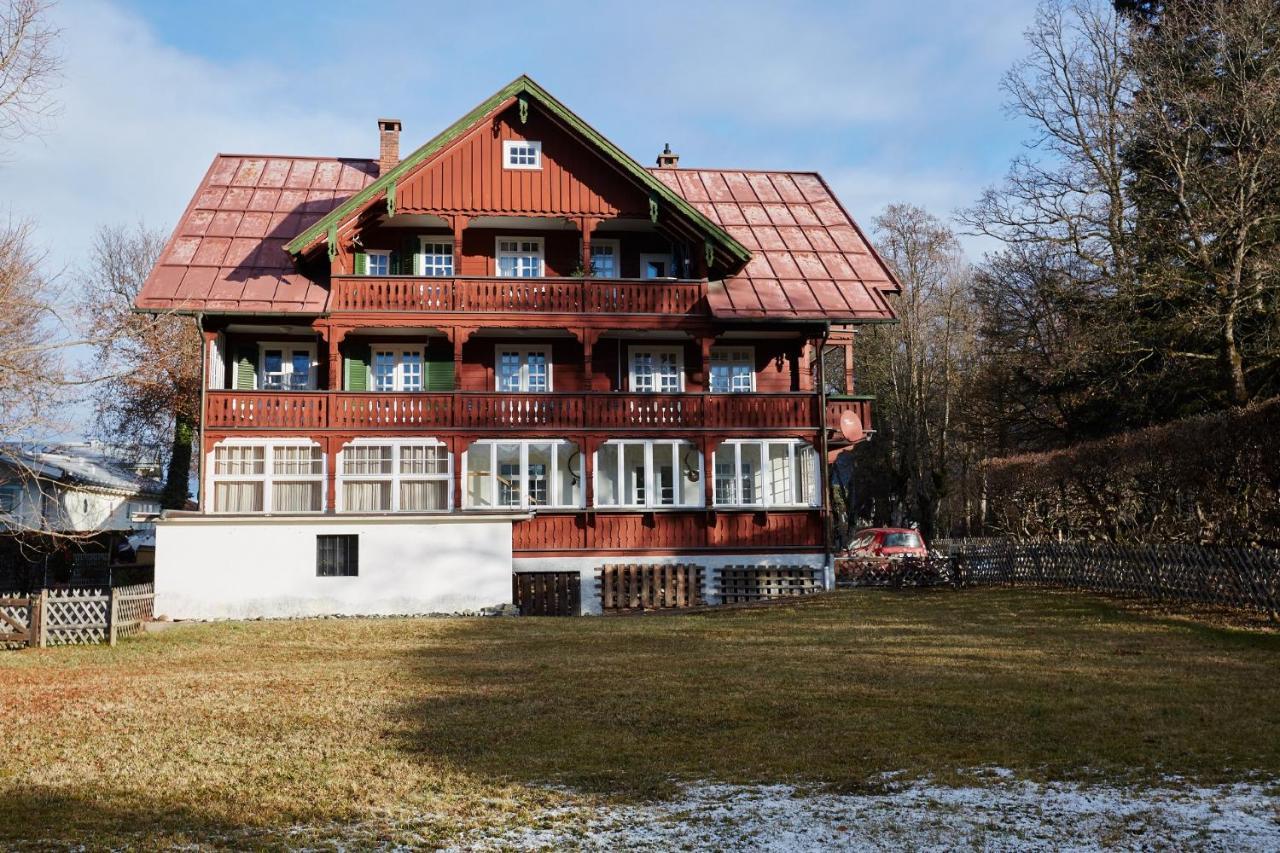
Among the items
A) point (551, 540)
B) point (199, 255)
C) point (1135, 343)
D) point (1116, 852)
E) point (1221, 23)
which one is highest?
point (1221, 23)

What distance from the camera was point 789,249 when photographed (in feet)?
115

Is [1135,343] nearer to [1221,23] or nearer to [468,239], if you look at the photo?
[1221,23]

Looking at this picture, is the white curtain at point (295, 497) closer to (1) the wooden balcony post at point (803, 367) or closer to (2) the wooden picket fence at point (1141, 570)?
(1) the wooden balcony post at point (803, 367)

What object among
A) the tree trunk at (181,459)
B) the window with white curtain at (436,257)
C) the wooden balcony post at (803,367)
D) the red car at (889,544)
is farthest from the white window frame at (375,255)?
the tree trunk at (181,459)

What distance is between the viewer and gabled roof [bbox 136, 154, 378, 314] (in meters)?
30.7

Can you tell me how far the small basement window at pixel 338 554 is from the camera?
27984mm

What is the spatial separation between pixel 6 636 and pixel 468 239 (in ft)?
55.4

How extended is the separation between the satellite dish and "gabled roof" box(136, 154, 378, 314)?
14.6 m

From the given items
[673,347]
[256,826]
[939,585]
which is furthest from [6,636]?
[939,585]

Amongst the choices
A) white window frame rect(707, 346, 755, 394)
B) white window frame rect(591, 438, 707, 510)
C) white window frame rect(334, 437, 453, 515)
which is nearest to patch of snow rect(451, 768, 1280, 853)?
white window frame rect(591, 438, 707, 510)

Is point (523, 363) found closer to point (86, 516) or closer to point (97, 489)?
point (97, 489)

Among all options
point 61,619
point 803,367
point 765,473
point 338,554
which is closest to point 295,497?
point 338,554

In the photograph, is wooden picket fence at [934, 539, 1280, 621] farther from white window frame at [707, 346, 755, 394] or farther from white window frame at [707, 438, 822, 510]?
white window frame at [707, 346, 755, 394]

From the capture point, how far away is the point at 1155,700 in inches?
531
